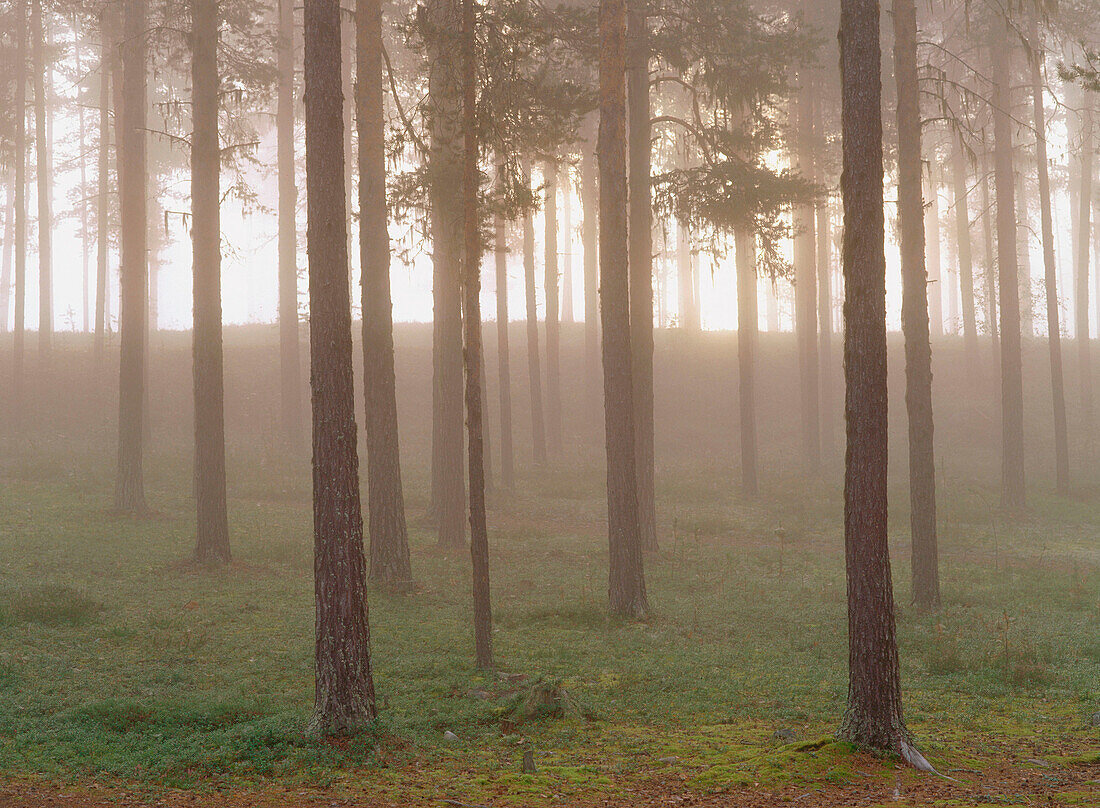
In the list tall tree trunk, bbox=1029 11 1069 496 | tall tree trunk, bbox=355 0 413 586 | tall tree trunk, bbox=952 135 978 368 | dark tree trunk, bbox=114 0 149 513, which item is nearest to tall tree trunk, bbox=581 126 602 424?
tall tree trunk, bbox=952 135 978 368

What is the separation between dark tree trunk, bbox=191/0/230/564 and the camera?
49.0 ft

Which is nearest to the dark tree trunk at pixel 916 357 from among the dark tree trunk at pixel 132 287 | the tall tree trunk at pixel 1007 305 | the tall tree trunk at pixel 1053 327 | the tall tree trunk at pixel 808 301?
the tall tree trunk at pixel 1007 305

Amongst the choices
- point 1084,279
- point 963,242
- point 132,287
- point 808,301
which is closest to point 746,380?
point 808,301

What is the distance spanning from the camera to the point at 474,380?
32.1ft

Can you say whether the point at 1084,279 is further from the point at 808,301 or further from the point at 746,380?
the point at 746,380

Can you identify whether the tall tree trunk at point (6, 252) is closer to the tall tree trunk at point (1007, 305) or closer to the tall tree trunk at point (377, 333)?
the tall tree trunk at point (377, 333)

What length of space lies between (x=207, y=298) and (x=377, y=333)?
3.80 m

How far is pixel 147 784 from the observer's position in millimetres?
6430

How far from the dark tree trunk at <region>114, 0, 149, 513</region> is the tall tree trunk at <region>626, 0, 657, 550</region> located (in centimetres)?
1025

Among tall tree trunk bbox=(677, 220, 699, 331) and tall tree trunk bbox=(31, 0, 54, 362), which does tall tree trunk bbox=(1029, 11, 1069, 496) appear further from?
A: tall tree trunk bbox=(31, 0, 54, 362)

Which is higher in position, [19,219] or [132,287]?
[19,219]

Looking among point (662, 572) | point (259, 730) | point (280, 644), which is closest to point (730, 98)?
point (662, 572)

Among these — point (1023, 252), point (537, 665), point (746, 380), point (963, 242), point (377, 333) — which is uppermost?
point (1023, 252)

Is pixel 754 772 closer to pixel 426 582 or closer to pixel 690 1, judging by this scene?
pixel 426 582
